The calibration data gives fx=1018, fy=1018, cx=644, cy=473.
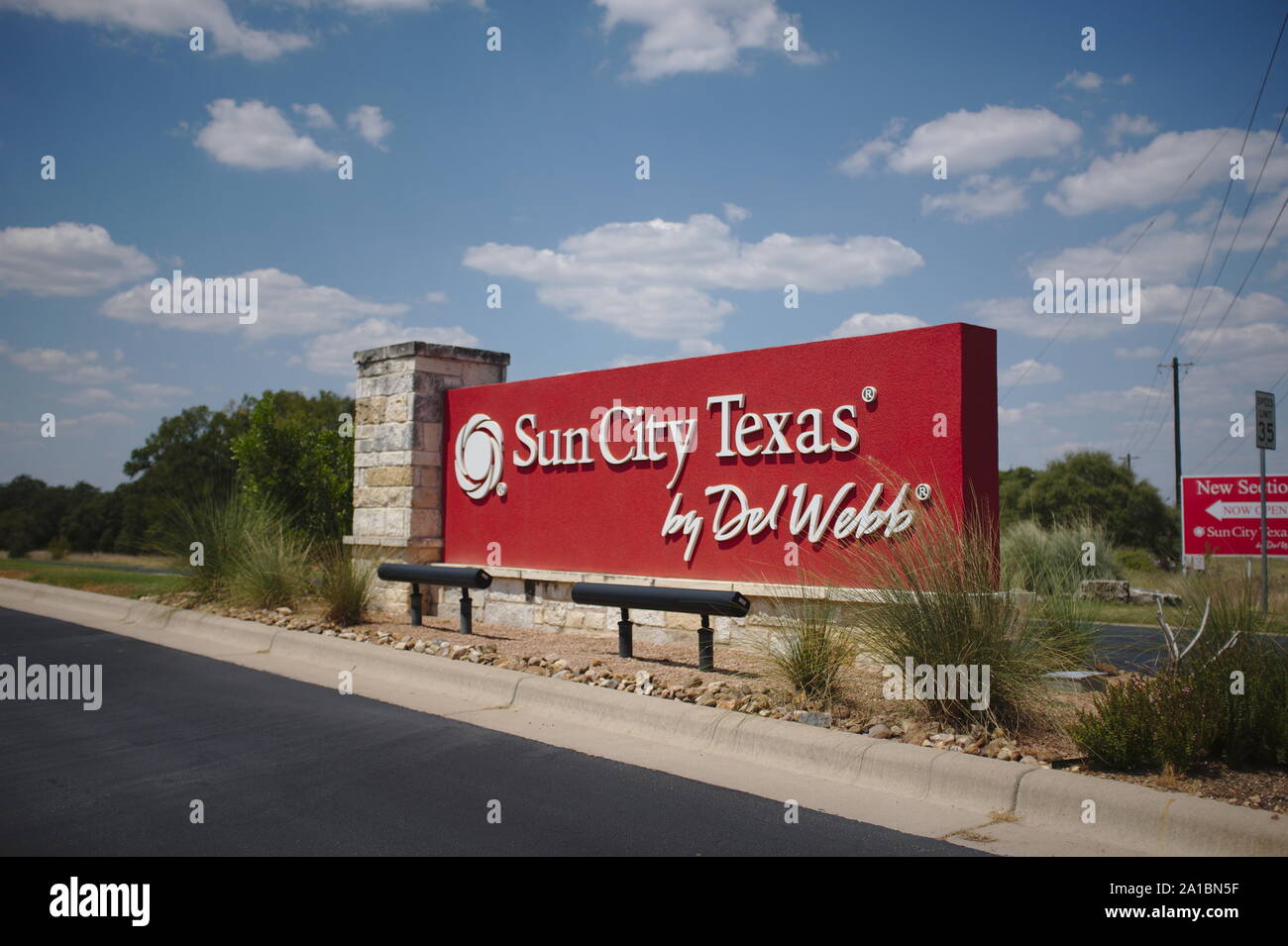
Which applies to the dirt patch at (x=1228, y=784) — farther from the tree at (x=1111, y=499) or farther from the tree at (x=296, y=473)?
the tree at (x=1111, y=499)

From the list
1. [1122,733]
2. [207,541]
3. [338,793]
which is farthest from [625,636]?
[207,541]

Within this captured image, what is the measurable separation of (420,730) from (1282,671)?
5346 millimetres

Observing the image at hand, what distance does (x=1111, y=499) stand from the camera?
3122 cm

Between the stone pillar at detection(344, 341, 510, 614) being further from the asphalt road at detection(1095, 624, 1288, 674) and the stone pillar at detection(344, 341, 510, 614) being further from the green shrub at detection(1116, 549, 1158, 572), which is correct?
the green shrub at detection(1116, 549, 1158, 572)

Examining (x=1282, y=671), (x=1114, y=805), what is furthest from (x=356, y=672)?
(x=1282, y=671)

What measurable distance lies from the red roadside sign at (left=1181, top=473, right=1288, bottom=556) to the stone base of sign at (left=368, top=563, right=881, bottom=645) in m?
15.8

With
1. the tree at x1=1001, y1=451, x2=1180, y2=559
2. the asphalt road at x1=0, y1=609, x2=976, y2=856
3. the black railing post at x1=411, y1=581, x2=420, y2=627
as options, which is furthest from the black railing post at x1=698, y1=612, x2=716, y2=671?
the tree at x1=1001, y1=451, x2=1180, y2=559

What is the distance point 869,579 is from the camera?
822cm

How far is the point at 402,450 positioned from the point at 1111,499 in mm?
24911

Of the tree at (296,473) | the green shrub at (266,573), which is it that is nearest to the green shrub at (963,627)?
the green shrub at (266,573)

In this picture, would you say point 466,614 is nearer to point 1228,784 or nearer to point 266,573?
point 266,573

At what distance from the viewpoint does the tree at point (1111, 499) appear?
3091 centimetres

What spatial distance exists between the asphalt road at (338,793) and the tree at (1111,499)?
1059 inches
